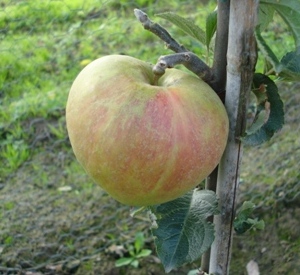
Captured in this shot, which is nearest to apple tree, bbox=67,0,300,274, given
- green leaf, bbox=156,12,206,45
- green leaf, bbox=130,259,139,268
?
green leaf, bbox=156,12,206,45

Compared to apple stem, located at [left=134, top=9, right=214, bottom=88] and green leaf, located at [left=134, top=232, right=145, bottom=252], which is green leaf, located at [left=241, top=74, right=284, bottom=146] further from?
green leaf, located at [left=134, top=232, right=145, bottom=252]

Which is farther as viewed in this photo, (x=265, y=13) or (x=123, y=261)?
(x=123, y=261)

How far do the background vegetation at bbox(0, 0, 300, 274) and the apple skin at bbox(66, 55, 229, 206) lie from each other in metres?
1.05

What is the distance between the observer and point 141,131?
25.0 inches

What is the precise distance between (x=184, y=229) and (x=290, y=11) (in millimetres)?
341

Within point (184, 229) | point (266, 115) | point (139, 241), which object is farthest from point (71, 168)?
point (266, 115)

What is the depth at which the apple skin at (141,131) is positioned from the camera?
637mm

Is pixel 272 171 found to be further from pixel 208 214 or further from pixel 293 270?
pixel 208 214

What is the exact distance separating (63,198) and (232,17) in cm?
137

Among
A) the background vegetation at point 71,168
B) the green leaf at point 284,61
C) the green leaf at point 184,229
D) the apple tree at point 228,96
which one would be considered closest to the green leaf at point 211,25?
the apple tree at point 228,96

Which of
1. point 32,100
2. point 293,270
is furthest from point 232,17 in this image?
point 32,100

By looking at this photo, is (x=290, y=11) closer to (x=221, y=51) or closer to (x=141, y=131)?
(x=221, y=51)

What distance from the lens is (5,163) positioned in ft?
7.03

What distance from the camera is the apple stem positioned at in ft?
2.21
